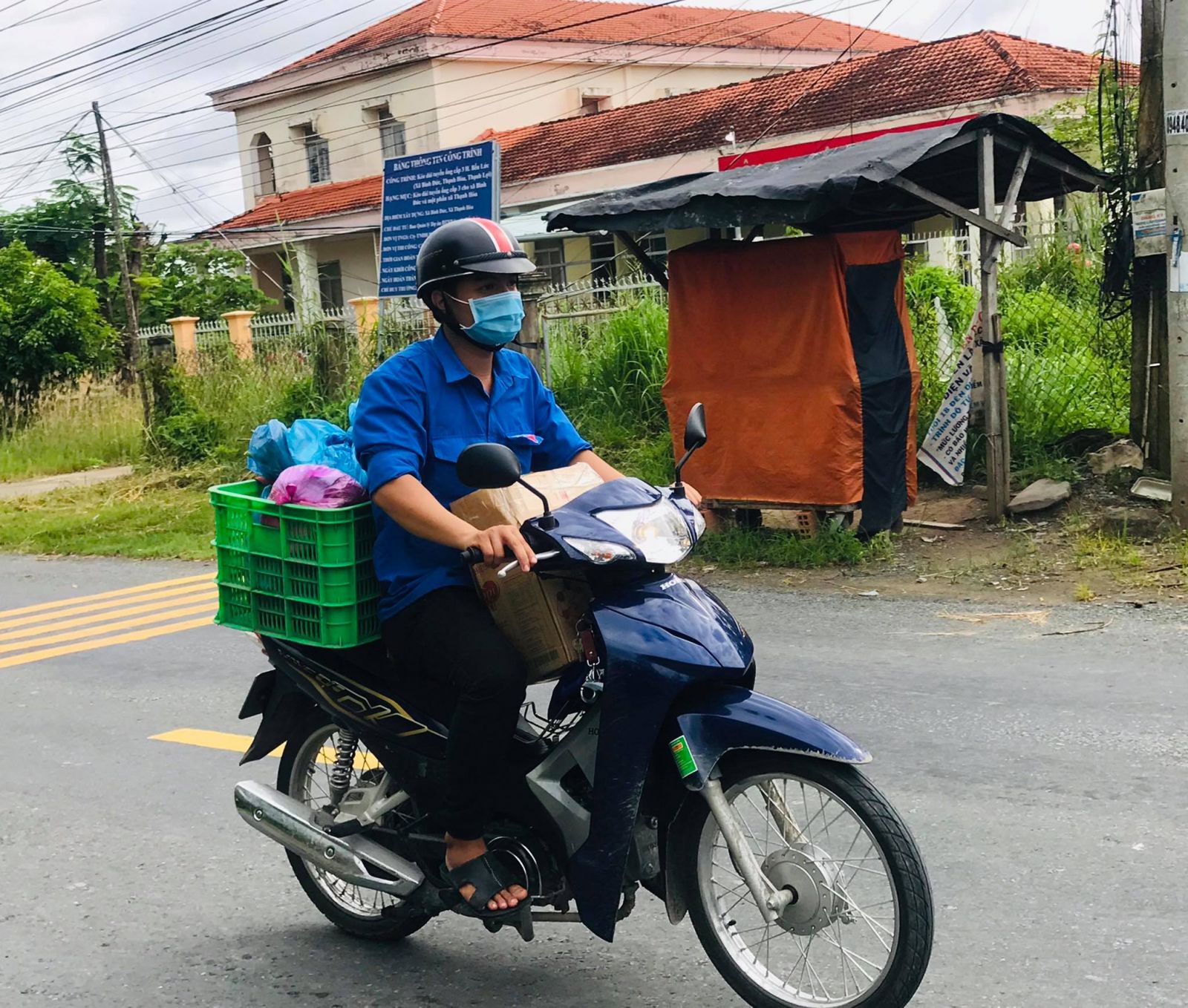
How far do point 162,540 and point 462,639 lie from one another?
31.8 ft

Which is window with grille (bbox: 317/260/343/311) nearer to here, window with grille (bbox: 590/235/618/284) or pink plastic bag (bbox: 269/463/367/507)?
window with grille (bbox: 590/235/618/284)

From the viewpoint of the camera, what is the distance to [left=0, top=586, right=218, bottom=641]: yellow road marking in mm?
8867

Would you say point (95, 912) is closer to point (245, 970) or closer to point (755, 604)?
point (245, 970)

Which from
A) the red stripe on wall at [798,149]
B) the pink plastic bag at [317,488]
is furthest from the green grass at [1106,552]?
the red stripe on wall at [798,149]

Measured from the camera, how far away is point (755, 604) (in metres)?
8.25

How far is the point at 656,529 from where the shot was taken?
10.7 ft

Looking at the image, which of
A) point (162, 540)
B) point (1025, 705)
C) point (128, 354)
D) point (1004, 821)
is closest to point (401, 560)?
point (1004, 821)

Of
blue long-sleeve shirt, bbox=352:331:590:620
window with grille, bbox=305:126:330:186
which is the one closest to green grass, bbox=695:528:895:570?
blue long-sleeve shirt, bbox=352:331:590:620

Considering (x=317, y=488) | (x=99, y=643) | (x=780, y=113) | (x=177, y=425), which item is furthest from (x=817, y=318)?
(x=780, y=113)

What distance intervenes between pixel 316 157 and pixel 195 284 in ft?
30.1

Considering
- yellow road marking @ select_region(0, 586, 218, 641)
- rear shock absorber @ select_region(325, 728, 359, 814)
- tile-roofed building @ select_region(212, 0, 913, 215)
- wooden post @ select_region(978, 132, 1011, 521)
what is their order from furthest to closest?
tile-roofed building @ select_region(212, 0, 913, 215) → wooden post @ select_region(978, 132, 1011, 521) → yellow road marking @ select_region(0, 586, 218, 641) → rear shock absorber @ select_region(325, 728, 359, 814)

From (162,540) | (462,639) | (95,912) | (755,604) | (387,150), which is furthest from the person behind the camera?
(387,150)

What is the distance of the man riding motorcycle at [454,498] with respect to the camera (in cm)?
340

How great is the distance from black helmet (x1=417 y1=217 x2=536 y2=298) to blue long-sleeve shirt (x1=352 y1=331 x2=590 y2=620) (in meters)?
0.20
